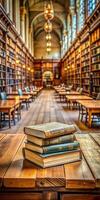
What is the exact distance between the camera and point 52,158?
1.54 m

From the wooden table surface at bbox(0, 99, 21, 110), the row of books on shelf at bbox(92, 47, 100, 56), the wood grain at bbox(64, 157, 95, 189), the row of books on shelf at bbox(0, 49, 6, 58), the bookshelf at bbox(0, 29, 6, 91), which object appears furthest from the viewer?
the bookshelf at bbox(0, 29, 6, 91)

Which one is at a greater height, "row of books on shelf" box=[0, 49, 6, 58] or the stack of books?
"row of books on shelf" box=[0, 49, 6, 58]

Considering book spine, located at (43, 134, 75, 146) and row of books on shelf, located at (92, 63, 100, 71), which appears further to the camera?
row of books on shelf, located at (92, 63, 100, 71)

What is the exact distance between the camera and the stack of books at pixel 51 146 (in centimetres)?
Answer: 154

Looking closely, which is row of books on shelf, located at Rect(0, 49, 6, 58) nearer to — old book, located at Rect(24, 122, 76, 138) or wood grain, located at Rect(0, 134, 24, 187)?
wood grain, located at Rect(0, 134, 24, 187)

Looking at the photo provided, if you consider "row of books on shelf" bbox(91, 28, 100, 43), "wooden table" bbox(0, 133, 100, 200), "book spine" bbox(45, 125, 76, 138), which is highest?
"row of books on shelf" bbox(91, 28, 100, 43)

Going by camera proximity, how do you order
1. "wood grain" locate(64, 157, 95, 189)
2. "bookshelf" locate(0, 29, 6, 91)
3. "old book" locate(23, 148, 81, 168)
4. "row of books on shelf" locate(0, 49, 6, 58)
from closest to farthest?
"wood grain" locate(64, 157, 95, 189), "old book" locate(23, 148, 81, 168), "row of books on shelf" locate(0, 49, 6, 58), "bookshelf" locate(0, 29, 6, 91)

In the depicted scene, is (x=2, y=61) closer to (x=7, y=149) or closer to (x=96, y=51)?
(x=96, y=51)

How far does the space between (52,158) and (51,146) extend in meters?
0.07

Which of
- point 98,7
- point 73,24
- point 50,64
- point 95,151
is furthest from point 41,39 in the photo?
point 95,151

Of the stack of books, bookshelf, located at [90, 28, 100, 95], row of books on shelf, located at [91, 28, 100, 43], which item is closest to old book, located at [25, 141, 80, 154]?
the stack of books

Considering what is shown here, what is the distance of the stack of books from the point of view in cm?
154

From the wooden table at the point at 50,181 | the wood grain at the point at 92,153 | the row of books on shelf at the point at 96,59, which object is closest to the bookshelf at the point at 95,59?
the row of books on shelf at the point at 96,59

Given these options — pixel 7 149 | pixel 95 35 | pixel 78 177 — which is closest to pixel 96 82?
pixel 95 35
